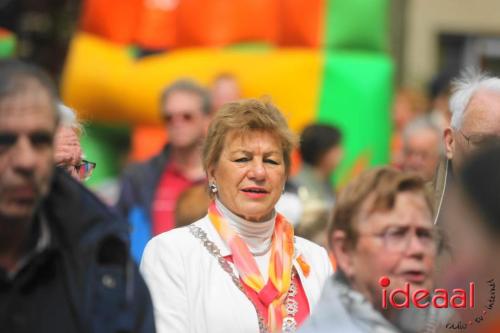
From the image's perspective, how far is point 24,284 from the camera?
3482 mm

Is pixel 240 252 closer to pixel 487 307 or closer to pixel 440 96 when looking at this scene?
pixel 487 307

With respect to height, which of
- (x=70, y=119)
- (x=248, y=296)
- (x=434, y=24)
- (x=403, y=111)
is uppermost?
(x=70, y=119)

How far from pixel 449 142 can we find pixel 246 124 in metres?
0.77

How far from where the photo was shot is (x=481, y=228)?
9.73 ft

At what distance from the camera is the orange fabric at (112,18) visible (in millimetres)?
11133

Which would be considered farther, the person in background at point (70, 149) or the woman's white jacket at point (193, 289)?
the person in background at point (70, 149)

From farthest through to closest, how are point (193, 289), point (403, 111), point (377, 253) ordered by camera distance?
point (403, 111) < point (193, 289) < point (377, 253)

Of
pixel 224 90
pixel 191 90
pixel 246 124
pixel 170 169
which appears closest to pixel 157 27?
pixel 224 90

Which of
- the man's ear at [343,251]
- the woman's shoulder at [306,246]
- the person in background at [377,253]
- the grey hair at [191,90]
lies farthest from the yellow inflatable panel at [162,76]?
the man's ear at [343,251]

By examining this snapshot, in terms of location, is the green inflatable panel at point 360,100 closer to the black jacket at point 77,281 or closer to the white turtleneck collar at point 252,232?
the white turtleneck collar at point 252,232

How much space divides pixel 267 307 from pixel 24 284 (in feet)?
4.50

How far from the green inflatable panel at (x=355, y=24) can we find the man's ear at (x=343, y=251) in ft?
23.1

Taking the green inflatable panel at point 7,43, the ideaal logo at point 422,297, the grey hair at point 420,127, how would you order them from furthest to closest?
1. the green inflatable panel at point 7,43
2. the grey hair at point 420,127
3. the ideaal logo at point 422,297

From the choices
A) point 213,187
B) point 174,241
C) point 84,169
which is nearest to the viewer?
point 174,241
